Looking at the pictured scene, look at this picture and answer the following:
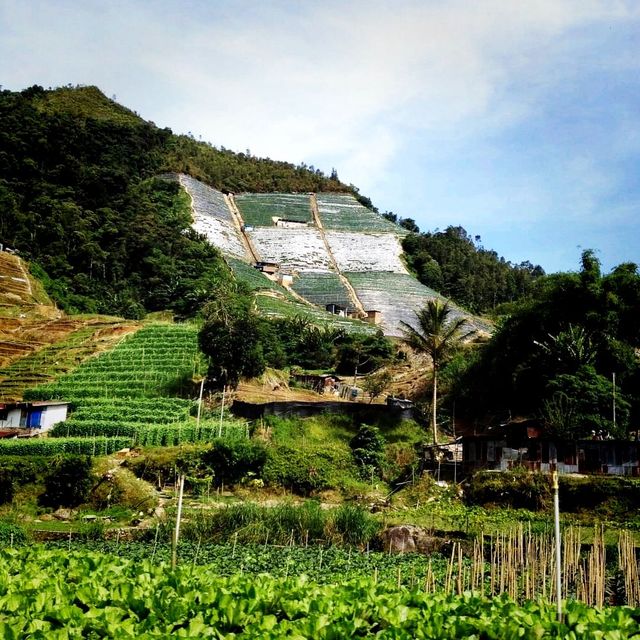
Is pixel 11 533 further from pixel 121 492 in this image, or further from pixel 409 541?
pixel 409 541

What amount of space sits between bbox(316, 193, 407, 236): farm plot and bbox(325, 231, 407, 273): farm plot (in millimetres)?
2889

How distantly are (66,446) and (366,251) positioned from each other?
71.1m

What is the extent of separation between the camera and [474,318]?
71.1m

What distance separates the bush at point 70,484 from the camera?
22312mm

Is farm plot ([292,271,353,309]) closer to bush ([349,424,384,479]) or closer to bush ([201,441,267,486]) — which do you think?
bush ([349,424,384,479])

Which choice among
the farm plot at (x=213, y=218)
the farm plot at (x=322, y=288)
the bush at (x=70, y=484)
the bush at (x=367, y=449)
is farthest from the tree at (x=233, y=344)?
the farm plot at (x=213, y=218)

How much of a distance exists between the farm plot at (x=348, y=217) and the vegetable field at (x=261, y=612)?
97.2m

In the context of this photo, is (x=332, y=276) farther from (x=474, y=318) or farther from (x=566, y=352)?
(x=566, y=352)

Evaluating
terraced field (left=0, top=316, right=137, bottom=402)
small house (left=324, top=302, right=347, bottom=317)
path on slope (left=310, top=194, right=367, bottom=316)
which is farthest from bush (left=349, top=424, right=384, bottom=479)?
path on slope (left=310, top=194, right=367, bottom=316)

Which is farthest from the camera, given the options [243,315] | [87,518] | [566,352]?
[243,315]

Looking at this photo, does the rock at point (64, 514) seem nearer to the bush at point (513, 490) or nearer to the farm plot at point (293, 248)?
the bush at point (513, 490)

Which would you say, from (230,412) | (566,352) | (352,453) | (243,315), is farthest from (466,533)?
(243,315)

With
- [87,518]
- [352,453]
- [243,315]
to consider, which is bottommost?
[87,518]

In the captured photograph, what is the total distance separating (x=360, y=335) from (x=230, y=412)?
23.8 metres
